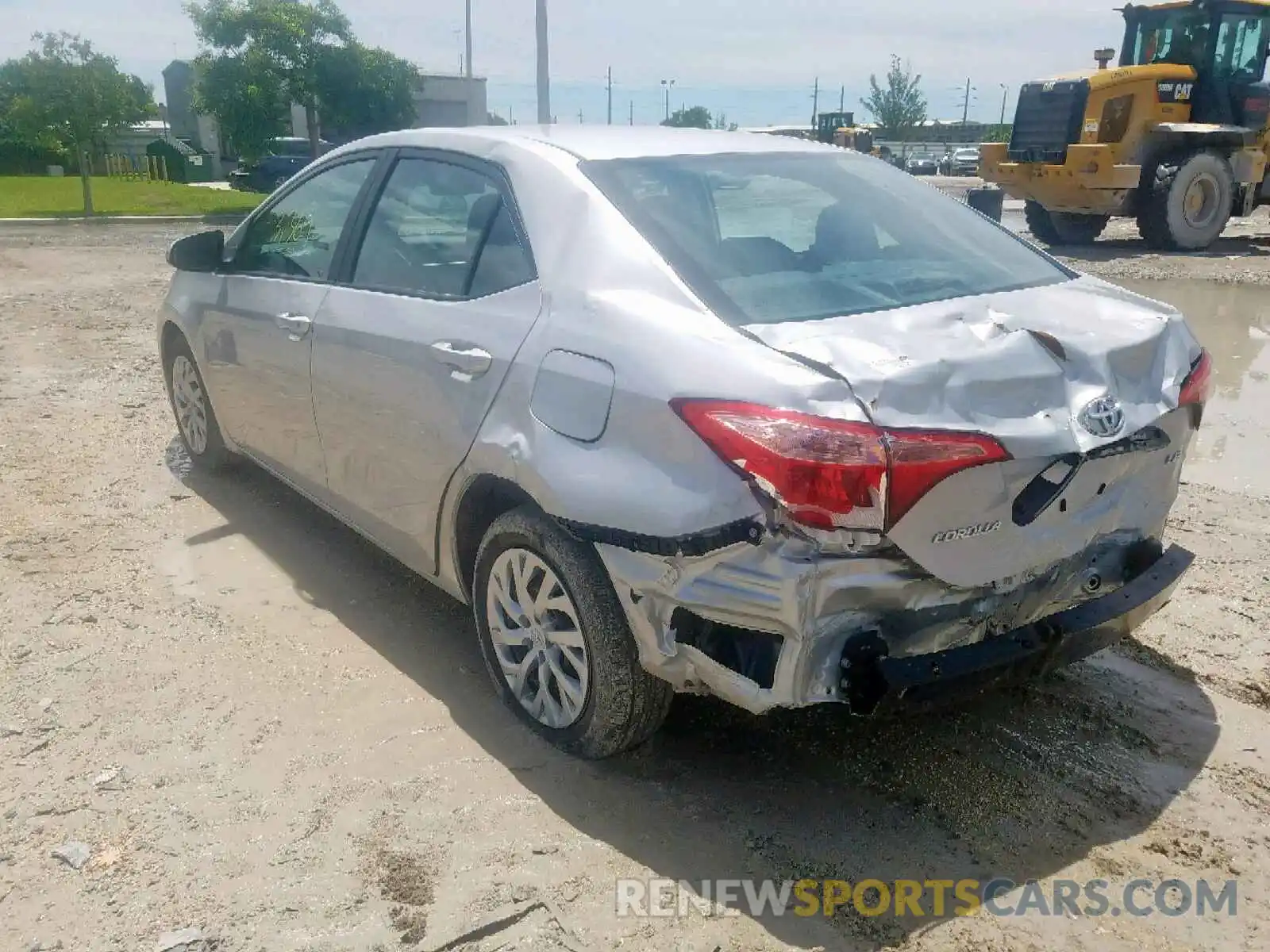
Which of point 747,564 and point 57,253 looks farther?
point 57,253

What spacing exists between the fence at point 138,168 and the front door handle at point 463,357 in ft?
140

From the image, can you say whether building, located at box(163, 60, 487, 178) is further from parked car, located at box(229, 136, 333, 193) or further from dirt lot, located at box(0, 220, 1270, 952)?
dirt lot, located at box(0, 220, 1270, 952)

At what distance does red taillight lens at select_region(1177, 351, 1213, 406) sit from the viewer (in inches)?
111

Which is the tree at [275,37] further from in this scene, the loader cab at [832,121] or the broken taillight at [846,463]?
the broken taillight at [846,463]

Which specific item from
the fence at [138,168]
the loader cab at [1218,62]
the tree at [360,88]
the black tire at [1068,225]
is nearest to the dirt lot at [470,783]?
the loader cab at [1218,62]

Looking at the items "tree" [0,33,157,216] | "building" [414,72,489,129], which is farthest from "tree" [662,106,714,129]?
"tree" [0,33,157,216]

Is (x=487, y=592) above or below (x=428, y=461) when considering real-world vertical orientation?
below

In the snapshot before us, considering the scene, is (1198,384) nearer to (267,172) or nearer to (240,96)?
(240,96)

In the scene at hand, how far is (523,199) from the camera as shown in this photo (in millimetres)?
3189

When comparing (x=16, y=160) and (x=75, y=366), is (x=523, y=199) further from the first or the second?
(x=16, y=160)

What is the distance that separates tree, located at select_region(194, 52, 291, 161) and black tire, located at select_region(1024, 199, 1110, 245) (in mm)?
19476

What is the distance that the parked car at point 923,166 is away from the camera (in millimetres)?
42812

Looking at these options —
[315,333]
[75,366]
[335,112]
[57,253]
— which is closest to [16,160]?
[335,112]

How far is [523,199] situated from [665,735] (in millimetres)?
1618
